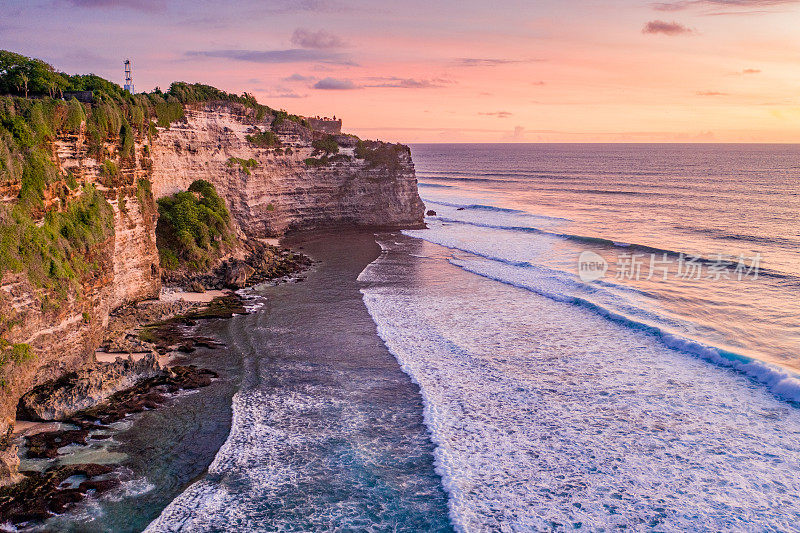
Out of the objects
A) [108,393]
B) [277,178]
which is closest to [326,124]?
[277,178]

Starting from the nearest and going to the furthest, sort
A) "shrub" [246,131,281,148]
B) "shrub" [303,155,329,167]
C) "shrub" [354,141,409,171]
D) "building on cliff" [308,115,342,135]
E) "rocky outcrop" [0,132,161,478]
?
"rocky outcrop" [0,132,161,478]
"shrub" [246,131,281,148]
"shrub" [303,155,329,167]
"shrub" [354,141,409,171]
"building on cliff" [308,115,342,135]

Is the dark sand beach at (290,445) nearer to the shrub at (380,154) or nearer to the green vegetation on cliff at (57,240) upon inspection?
the green vegetation on cliff at (57,240)

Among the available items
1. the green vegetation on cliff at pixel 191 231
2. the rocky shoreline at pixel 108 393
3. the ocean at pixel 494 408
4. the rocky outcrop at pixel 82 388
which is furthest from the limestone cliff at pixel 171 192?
the ocean at pixel 494 408

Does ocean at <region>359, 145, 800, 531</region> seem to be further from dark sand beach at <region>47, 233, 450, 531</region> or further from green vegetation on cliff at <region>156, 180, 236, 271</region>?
green vegetation on cliff at <region>156, 180, 236, 271</region>

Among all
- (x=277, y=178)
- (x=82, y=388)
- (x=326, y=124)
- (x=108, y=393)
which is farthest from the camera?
(x=326, y=124)

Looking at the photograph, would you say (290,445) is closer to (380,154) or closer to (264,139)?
(264,139)

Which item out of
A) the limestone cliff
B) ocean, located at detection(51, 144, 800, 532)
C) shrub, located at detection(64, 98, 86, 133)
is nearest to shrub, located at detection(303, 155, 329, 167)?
the limestone cliff

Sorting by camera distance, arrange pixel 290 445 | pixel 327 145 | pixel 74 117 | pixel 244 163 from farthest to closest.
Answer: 1. pixel 327 145
2. pixel 244 163
3. pixel 74 117
4. pixel 290 445

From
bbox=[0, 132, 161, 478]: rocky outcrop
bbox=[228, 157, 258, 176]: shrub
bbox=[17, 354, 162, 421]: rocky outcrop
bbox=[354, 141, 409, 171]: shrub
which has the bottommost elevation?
bbox=[17, 354, 162, 421]: rocky outcrop
